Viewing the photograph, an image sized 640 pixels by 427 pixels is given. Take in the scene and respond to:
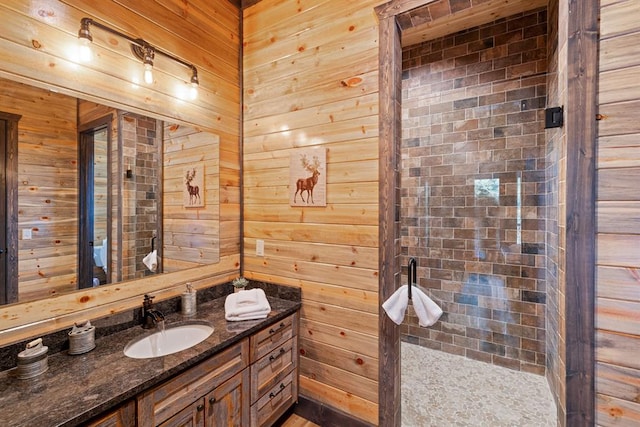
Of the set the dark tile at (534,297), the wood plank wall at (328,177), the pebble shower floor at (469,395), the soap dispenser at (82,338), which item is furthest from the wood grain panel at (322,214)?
the dark tile at (534,297)

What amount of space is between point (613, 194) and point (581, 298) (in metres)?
0.45

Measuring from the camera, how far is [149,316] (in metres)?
1.52

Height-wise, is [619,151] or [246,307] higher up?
[619,151]

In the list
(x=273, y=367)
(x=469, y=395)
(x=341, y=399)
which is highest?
(x=273, y=367)

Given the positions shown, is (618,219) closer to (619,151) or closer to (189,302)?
(619,151)

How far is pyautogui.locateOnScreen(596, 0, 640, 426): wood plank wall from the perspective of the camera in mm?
1070

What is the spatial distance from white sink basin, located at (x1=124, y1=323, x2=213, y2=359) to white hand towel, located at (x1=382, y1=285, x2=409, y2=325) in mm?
1024

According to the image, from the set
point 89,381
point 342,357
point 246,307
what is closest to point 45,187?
point 89,381

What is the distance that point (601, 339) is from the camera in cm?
112

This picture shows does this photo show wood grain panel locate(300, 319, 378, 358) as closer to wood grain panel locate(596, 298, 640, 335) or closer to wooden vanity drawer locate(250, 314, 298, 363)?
wooden vanity drawer locate(250, 314, 298, 363)

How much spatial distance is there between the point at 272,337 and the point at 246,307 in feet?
0.83

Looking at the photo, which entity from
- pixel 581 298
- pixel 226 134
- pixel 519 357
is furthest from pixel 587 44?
pixel 519 357

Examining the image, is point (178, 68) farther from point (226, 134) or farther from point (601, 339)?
point (601, 339)

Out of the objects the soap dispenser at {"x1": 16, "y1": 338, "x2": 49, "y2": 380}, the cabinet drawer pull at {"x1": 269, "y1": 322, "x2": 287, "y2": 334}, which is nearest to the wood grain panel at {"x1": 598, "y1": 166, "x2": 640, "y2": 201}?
the cabinet drawer pull at {"x1": 269, "y1": 322, "x2": 287, "y2": 334}
